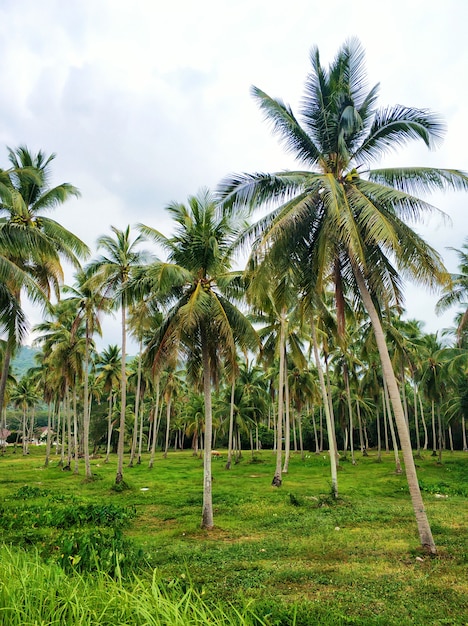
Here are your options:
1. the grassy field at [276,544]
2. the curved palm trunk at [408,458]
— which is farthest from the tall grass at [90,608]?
the curved palm trunk at [408,458]

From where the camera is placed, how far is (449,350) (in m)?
25.7

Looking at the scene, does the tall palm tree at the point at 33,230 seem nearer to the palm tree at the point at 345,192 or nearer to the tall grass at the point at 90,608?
the palm tree at the point at 345,192

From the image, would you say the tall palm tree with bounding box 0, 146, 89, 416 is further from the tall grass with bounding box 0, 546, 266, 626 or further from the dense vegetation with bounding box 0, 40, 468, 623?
the tall grass with bounding box 0, 546, 266, 626

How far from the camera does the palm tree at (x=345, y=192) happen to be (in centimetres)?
927

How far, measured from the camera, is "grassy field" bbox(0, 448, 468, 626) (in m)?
5.93

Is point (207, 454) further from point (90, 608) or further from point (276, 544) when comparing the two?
point (90, 608)

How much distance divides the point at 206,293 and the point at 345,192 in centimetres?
476

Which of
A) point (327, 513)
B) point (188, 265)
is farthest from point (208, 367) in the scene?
point (327, 513)

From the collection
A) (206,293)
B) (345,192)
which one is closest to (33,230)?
(206,293)

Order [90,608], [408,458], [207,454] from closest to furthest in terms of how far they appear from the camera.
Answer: [90,608]
[408,458]
[207,454]

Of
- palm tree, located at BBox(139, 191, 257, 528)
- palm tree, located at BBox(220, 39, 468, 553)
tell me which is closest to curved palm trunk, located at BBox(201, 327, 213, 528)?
palm tree, located at BBox(139, 191, 257, 528)

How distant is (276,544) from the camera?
9.55m

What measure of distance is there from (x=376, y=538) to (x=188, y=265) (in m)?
8.63

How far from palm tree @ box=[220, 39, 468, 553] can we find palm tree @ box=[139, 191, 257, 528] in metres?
2.18
